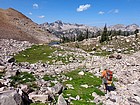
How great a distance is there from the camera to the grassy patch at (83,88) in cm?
2233

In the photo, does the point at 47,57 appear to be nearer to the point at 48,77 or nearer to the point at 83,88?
the point at 48,77

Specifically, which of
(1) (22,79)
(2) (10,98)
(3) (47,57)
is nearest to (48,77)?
(1) (22,79)

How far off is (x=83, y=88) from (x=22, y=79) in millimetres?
6842

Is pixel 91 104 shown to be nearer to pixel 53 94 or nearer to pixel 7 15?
pixel 53 94

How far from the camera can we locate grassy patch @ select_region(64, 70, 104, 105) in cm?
2233

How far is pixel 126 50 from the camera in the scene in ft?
267

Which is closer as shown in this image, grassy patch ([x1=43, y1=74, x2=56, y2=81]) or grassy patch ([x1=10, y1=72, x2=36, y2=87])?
grassy patch ([x1=10, y1=72, x2=36, y2=87])

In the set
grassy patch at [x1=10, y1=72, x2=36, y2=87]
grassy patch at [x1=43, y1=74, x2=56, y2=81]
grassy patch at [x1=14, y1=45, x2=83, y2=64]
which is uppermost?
grassy patch at [x1=14, y1=45, x2=83, y2=64]

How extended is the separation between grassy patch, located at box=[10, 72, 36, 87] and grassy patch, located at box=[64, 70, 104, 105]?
4.07 m

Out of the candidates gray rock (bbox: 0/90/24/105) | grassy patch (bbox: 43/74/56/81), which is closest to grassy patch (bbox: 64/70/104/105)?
grassy patch (bbox: 43/74/56/81)

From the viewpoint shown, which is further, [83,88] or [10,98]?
[83,88]

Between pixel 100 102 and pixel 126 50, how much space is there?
62.1 m

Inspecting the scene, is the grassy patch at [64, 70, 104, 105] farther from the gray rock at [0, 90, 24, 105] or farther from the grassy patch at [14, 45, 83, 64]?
the grassy patch at [14, 45, 83, 64]

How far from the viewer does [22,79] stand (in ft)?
84.4
